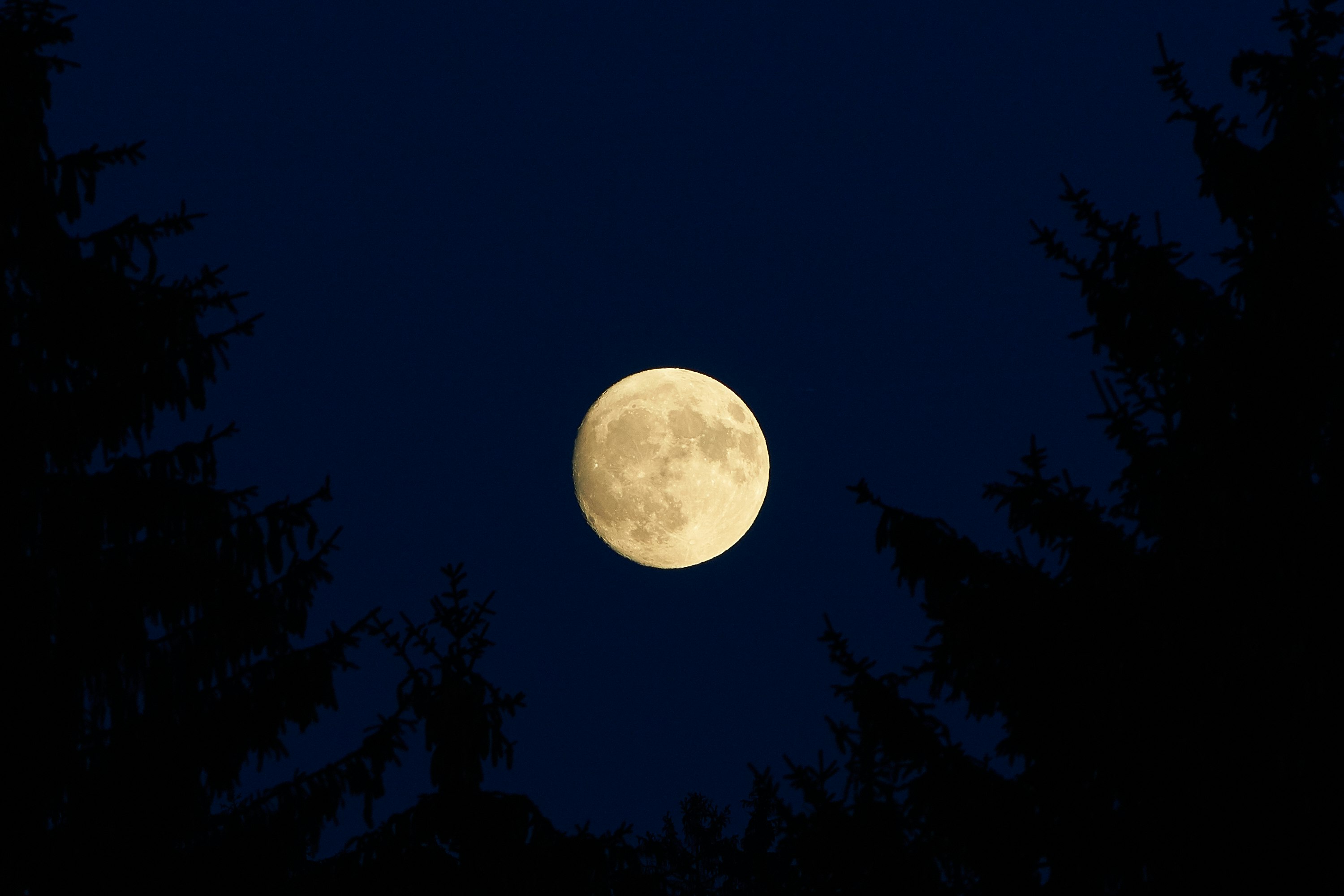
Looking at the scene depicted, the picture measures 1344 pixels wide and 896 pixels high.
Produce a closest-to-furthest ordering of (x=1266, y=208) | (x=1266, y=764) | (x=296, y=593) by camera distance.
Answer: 1. (x=1266, y=764)
2. (x=296, y=593)
3. (x=1266, y=208)

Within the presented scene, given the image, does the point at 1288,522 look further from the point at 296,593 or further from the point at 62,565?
the point at 62,565

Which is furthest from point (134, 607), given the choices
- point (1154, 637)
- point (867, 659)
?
point (1154, 637)

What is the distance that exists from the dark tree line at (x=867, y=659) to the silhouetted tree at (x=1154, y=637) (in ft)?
0.06

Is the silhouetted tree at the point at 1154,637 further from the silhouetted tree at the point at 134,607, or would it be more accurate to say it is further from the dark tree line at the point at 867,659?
the silhouetted tree at the point at 134,607

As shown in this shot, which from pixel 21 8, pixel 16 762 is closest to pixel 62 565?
pixel 16 762

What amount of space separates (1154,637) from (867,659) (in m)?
1.76

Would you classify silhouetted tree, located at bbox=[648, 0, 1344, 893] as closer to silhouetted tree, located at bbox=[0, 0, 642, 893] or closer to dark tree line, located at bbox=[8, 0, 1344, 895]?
dark tree line, located at bbox=[8, 0, 1344, 895]

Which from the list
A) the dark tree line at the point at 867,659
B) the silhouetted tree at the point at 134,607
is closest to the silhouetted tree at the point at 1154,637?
the dark tree line at the point at 867,659

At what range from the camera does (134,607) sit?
768 centimetres

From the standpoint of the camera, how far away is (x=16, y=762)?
750cm

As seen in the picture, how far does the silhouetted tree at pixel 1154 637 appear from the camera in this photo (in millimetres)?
7367

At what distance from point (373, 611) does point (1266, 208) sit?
658cm

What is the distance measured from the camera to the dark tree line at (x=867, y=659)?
7.36 meters

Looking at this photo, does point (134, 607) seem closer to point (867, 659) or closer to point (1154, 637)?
point (867, 659)
